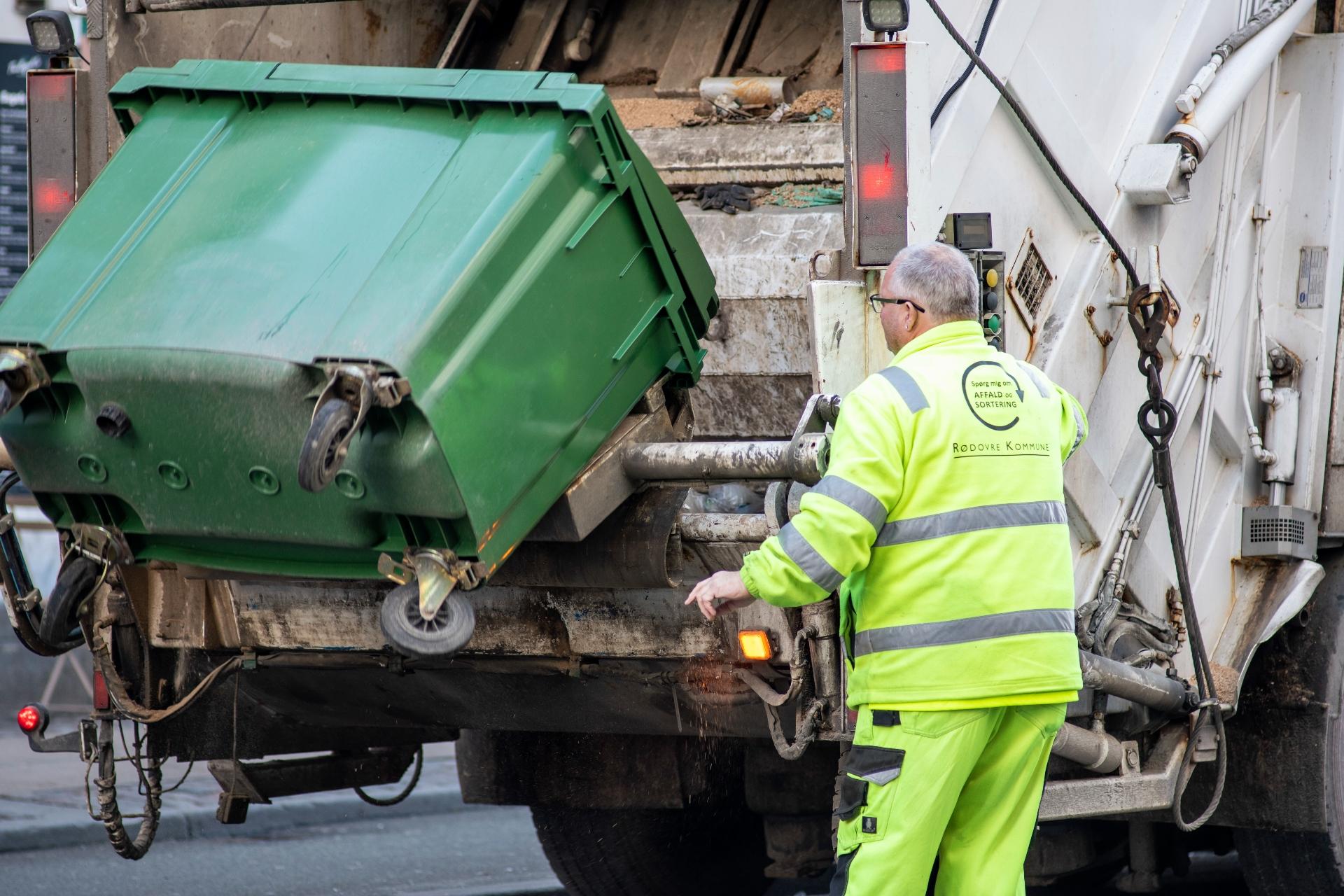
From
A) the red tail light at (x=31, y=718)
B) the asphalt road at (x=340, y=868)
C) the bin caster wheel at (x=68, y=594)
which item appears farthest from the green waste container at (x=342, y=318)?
the asphalt road at (x=340, y=868)

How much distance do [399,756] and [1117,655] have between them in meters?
1.88

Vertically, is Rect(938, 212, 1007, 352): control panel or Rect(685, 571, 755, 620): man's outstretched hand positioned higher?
Rect(938, 212, 1007, 352): control panel

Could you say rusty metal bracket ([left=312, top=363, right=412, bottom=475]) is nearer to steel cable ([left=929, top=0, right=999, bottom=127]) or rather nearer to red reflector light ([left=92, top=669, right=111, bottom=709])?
steel cable ([left=929, top=0, right=999, bottom=127])

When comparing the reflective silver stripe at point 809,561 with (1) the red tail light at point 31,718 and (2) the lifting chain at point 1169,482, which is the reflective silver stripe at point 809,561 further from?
(1) the red tail light at point 31,718

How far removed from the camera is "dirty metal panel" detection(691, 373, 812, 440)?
12.8 ft

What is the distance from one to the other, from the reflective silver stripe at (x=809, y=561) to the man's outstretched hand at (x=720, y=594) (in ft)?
0.38

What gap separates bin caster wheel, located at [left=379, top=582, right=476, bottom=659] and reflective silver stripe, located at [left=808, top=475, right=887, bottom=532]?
2.13 feet

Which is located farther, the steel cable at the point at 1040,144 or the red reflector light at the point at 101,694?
the red reflector light at the point at 101,694

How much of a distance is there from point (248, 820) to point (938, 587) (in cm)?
448

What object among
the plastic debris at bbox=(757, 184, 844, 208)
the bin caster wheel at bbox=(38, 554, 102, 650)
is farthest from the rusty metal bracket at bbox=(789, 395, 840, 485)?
the bin caster wheel at bbox=(38, 554, 102, 650)

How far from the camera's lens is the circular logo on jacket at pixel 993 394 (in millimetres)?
3088

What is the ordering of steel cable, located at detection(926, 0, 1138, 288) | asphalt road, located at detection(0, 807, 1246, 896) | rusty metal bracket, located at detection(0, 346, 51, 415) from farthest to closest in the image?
1. asphalt road, located at detection(0, 807, 1246, 896)
2. steel cable, located at detection(926, 0, 1138, 288)
3. rusty metal bracket, located at detection(0, 346, 51, 415)

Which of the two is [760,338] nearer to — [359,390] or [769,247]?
[769,247]

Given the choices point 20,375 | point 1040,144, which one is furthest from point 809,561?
point 20,375
